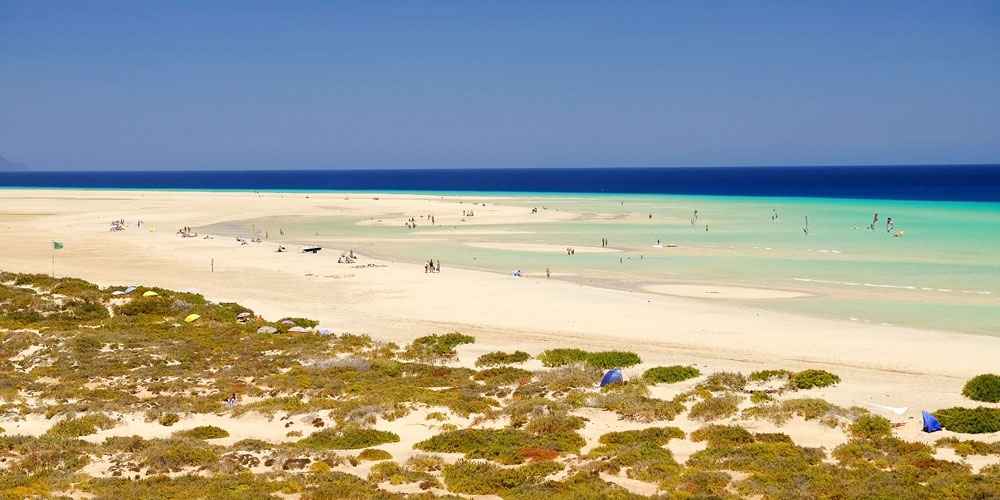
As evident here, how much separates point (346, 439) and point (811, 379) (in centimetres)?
1181

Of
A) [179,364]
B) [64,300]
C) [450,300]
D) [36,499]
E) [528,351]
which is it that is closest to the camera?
[36,499]

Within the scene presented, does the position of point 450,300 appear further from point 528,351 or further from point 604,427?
point 604,427

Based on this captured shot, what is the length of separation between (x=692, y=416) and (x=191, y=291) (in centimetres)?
2877

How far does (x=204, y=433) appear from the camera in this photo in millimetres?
18844

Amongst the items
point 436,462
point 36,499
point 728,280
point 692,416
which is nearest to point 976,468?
point 692,416

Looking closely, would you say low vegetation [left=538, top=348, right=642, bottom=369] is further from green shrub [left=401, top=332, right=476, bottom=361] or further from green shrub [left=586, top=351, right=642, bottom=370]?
green shrub [left=401, top=332, right=476, bottom=361]

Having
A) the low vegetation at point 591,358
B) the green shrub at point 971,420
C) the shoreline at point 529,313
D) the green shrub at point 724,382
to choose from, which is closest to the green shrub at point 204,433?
the low vegetation at point 591,358

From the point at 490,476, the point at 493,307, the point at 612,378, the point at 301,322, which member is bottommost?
the point at 493,307

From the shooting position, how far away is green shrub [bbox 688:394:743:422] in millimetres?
19656

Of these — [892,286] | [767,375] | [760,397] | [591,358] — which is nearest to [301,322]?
[591,358]

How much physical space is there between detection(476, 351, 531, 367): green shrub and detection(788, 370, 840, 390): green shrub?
7677 millimetres

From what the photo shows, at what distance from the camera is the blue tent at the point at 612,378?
22816mm

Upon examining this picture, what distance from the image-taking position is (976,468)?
16.1 m

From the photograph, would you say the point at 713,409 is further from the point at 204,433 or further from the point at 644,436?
the point at 204,433
